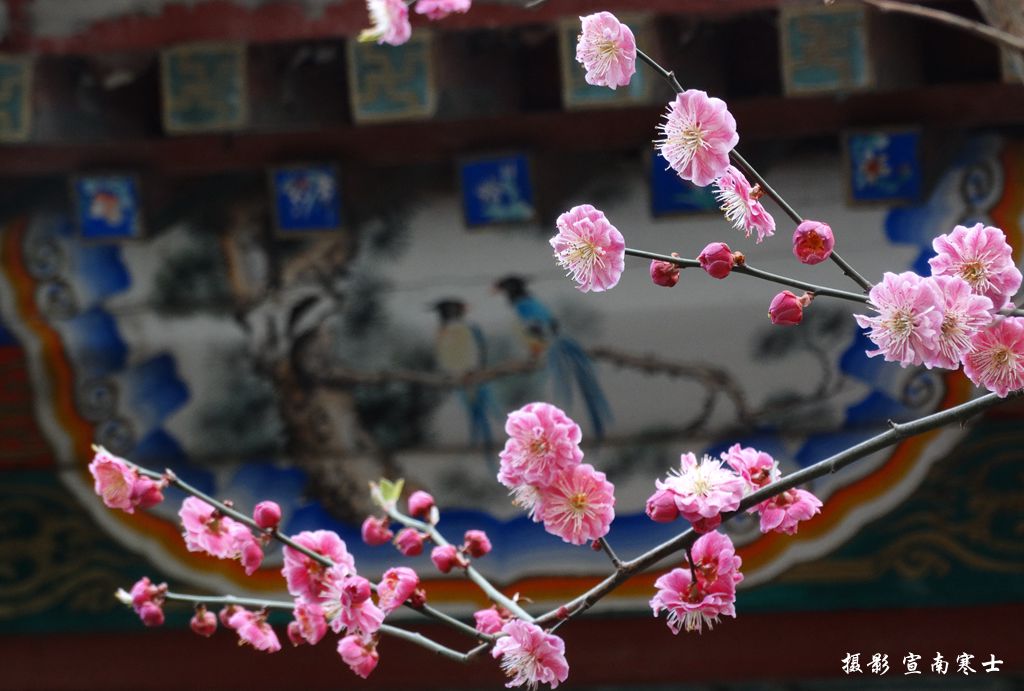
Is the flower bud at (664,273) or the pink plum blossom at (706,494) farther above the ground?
the flower bud at (664,273)

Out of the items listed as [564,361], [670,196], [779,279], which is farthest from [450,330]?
[779,279]

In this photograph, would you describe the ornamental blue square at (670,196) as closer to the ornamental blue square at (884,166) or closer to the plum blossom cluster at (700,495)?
the ornamental blue square at (884,166)

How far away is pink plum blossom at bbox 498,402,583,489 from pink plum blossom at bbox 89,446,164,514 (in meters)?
0.67

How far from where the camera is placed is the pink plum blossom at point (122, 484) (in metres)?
2.16

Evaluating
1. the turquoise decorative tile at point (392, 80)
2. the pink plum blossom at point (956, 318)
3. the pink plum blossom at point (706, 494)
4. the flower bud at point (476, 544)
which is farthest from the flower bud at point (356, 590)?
the turquoise decorative tile at point (392, 80)

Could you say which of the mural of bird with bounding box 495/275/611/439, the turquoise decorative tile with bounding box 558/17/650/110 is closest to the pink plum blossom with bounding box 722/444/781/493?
the turquoise decorative tile with bounding box 558/17/650/110

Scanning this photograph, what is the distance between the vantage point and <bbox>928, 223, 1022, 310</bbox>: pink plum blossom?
5.85 feet

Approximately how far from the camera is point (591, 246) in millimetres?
1854

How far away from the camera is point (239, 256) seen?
425 cm

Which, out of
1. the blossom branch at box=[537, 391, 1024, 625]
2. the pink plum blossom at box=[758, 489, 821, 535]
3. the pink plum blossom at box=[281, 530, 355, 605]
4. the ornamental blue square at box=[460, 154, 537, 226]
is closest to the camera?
the blossom branch at box=[537, 391, 1024, 625]

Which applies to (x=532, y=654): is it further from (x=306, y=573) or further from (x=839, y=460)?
(x=839, y=460)

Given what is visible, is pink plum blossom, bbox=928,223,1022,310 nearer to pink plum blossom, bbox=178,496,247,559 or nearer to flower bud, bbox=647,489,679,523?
flower bud, bbox=647,489,679,523

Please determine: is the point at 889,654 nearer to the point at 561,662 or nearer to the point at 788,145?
the point at 788,145

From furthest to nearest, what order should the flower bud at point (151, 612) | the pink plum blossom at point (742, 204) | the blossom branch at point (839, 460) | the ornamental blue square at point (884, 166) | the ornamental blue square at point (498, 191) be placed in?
1. the ornamental blue square at point (498, 191)
2. the ornamental blue square at point (884, 166)
3. the flower bud at point (151, 612)
4. the pink plum blossom at point (742, 204)
5. the blossom branch at point (839, 460)
